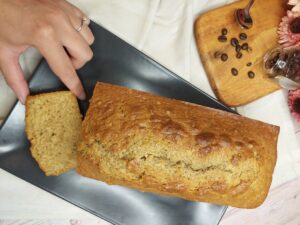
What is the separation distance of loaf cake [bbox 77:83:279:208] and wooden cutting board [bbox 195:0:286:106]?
350 millimetres

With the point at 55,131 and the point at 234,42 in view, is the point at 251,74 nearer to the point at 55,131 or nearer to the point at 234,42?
the point at 234,42

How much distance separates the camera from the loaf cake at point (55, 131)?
1.26m

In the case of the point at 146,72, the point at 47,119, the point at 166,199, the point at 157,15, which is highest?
the point at 157,15

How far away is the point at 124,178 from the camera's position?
111 cm

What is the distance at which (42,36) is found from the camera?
1.12 meters

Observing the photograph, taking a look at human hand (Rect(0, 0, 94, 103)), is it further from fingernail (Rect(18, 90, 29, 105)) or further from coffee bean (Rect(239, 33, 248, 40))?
coffee bean (Rect(239, 33, 248, 40))

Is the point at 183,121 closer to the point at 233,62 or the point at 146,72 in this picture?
the point at 146,72

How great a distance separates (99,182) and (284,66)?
2.53 ft

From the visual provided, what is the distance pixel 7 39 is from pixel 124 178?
51cm

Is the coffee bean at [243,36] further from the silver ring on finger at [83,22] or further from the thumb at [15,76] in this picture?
the thumb at [15,76]

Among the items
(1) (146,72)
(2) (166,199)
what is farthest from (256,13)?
(2) (166,199)

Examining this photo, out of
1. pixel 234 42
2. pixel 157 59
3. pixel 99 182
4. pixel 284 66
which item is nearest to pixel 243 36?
pixel 234 42

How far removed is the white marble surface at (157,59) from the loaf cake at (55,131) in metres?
0.12

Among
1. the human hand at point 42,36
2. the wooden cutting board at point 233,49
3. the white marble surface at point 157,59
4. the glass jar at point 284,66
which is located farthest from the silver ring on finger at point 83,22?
the glass jar at point 284,66
